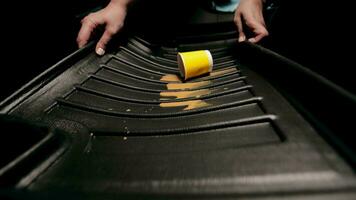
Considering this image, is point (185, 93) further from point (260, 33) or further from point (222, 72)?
point (260, 33)

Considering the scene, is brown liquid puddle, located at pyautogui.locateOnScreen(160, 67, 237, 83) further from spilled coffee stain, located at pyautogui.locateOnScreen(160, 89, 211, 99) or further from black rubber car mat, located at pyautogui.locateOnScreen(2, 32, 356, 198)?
spilled coffee stain, located at pyautogui.locateOnScreen(160, 89, 211, 99)

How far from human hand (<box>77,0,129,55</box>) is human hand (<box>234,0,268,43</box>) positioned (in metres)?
0.62

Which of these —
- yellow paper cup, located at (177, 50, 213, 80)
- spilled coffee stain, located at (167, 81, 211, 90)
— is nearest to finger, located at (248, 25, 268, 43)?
yellow paper cup, located at (177, 50, 213, 80)

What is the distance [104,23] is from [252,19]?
0.75m

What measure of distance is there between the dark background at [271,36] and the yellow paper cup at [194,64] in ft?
1.61

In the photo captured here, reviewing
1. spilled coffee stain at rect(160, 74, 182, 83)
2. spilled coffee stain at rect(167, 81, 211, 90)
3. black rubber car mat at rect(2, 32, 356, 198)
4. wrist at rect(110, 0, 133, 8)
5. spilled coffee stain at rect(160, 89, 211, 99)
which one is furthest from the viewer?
wrist at rect(110, 0, 133, 8)

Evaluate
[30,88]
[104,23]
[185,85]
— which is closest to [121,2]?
[104,23]

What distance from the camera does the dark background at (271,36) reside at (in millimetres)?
1253

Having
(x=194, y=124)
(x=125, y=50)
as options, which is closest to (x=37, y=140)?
(x=194, y=124)

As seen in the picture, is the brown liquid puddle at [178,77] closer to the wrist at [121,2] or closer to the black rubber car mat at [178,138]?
the black rubber car mat at [178,138]

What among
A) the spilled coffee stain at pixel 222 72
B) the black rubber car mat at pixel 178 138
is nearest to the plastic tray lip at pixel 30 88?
the black rubber car mat at pixel 178 138

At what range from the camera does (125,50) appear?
1624mm

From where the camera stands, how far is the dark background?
125 cm

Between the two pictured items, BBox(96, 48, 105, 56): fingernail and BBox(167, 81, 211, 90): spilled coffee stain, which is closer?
BBox(167, 81, 211, 90): spilled coffee stain
